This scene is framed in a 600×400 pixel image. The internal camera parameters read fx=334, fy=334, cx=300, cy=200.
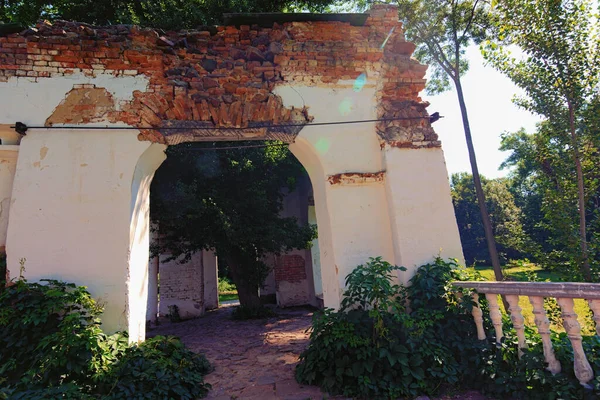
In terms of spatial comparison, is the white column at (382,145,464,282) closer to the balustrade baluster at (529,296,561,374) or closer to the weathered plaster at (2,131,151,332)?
the balustrade baluster at (529,296,561,374)

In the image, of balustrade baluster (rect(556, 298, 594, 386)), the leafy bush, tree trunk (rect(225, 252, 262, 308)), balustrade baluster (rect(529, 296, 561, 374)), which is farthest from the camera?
tree trunk (rect(225, 252, 262, 308))

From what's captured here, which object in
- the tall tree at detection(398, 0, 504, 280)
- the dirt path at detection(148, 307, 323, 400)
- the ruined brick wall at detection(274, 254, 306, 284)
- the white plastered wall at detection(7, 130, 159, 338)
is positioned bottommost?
the dirt path at detection(148, 307, 323, 400)

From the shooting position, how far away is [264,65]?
15.2ft

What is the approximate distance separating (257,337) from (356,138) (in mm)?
4354

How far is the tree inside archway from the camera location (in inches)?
308

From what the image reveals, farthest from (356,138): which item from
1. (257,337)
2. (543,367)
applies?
(257,337)

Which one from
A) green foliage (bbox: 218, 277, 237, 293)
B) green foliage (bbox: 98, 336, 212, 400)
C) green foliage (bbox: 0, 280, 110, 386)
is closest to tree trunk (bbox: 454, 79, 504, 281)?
green foliage (bbox: 98, 336, 212, 400)

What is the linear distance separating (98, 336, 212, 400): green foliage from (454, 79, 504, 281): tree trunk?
6.81 meters

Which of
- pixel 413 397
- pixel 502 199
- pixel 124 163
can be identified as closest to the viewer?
pixel 413 397

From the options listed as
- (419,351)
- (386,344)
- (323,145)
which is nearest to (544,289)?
(419,351)

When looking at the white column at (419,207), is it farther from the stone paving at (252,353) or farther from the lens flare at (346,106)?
the stone paving at (252,353)

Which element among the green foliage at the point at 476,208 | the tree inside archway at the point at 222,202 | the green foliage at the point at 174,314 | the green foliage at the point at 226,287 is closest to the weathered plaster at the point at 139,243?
the tree inside archway at the point at 222,202

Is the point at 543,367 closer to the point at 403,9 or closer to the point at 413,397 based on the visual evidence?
the point at 413,397

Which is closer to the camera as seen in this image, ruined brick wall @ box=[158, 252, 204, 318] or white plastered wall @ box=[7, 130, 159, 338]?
white plastered wall @ box=[7, 130, 159, 338]
